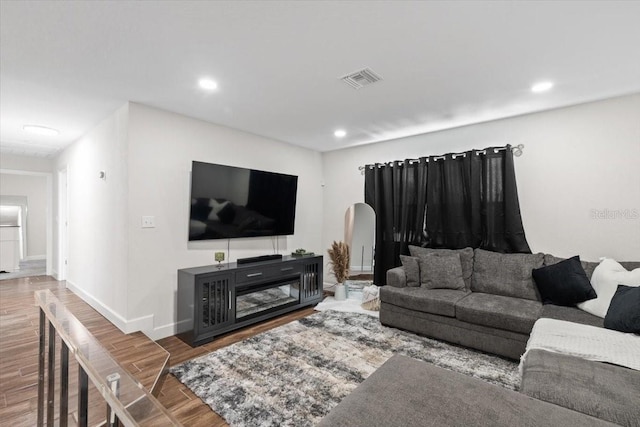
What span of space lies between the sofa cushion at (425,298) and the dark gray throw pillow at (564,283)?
2.32ft

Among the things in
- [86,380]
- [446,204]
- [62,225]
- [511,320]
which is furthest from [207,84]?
[62,225]

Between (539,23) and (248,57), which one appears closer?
(539,23)

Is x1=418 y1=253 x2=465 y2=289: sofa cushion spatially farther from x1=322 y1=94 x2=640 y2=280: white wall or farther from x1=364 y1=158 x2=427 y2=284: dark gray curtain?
x1=322 y1=94 x2=640 y2=280: white wall

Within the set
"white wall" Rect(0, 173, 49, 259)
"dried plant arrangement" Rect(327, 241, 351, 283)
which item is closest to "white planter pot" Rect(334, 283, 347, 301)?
"dried plant arrangement" Rect(327, 241, 351, 283)

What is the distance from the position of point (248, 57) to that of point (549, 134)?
3.24 m

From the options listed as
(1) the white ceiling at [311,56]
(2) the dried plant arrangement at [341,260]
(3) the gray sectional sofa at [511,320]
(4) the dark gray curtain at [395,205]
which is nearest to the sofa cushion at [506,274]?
(3) the gray sectional sofa at [511,320]

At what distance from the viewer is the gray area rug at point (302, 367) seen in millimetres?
1995

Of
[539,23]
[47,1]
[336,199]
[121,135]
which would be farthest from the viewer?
[336,199]

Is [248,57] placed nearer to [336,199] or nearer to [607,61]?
[607,61]

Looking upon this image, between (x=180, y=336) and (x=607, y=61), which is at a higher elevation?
(x=607, y=61)

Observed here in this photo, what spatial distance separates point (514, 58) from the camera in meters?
2.22

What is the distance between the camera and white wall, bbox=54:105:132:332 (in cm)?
312

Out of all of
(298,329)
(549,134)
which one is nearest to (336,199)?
(298,329)

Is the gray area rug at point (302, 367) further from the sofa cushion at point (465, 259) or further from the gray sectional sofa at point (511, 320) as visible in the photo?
the sofa cushion at point (465, 259)
